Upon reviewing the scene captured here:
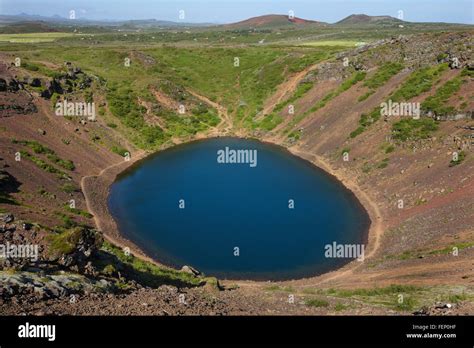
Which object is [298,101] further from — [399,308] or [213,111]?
[399,308]

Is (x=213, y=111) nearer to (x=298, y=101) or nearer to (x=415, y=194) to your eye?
(x=298, y=101)

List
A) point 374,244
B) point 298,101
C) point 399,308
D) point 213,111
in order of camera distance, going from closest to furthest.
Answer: point 399,308, point 374,244, point 298,101, point 213,111

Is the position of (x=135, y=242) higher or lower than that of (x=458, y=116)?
lower

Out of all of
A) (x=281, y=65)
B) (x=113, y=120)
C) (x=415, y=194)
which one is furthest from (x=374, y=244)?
(x=281, y=65)

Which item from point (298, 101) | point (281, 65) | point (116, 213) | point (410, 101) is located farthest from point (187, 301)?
point (281, 65)

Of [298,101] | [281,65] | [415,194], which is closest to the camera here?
[415,194]

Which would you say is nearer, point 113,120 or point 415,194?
point 415,194

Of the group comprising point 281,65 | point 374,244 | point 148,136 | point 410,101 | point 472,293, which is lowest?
point 374,244
